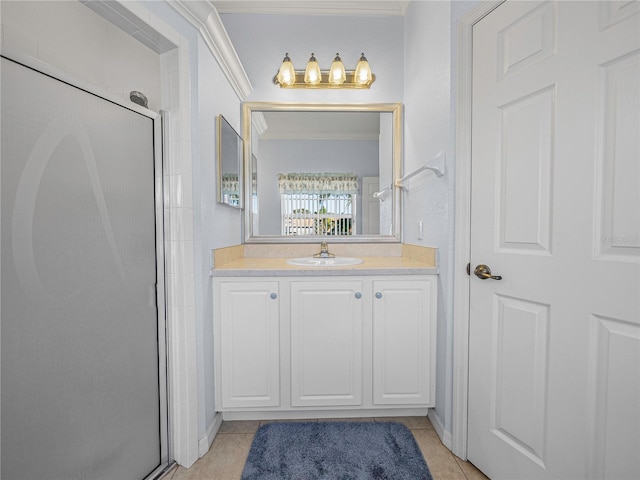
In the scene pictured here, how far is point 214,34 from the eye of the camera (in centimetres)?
153

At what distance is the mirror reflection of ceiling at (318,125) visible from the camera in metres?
2.21

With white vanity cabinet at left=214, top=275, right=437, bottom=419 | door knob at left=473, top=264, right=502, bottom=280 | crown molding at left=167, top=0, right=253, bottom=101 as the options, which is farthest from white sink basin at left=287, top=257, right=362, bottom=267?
crown molding at left=167, top=0, right=253, bottom=101

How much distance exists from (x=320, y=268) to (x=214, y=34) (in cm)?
128

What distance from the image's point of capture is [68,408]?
3.57 ft

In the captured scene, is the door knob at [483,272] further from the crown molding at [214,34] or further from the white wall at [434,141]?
the crown molding at [214,34]

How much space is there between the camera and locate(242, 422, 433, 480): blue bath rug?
1380 millimetres

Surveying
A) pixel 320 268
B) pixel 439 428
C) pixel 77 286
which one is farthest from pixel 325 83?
pixel 439 428

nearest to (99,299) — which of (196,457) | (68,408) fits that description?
(68,408)

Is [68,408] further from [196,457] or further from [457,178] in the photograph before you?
[457,178]

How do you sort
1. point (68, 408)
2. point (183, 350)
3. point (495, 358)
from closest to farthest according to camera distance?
point (68, 408) → point (495, 358) → point (183, 350)

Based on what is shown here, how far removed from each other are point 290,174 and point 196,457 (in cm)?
172

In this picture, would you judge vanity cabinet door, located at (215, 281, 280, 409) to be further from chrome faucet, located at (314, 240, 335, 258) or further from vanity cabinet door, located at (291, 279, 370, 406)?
chrome faucet, located at (314, 240, 335, 258)

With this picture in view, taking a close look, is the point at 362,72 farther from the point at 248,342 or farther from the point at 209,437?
the point at 209,437

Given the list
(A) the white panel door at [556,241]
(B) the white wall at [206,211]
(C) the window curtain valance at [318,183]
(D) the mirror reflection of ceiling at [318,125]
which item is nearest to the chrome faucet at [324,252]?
(C) the window curtain valance at [318,183]
